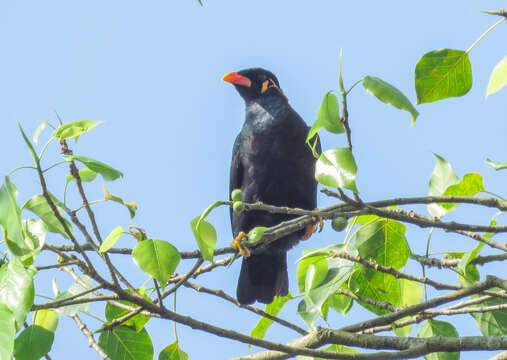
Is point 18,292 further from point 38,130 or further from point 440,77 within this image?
point 440,77

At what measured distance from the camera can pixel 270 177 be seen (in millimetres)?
4750

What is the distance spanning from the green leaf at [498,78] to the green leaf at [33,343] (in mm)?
1576

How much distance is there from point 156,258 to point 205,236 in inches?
6.4

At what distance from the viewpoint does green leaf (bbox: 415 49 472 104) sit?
6.94 feet

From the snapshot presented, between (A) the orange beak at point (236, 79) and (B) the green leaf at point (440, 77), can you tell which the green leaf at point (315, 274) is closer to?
(B) the green leaf at point (440, 77)

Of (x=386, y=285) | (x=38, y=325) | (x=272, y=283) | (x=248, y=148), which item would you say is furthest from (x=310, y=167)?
(x=38, y=325)

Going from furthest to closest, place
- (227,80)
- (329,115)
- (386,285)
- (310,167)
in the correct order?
(227,80)
(310,167)
(386,285)
(329,115)

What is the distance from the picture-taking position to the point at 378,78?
6.03ft

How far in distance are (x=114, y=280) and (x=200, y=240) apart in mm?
329

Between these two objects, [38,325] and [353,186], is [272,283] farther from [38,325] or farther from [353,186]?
[353,186]

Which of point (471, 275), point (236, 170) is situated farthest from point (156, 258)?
point (236, 170)

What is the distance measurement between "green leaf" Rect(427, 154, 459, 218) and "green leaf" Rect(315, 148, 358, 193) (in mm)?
788

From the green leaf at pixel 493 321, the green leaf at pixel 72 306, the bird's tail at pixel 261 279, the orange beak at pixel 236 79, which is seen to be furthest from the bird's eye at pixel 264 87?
the green leaf at pixel 72 306

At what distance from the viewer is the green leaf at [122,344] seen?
264cm
